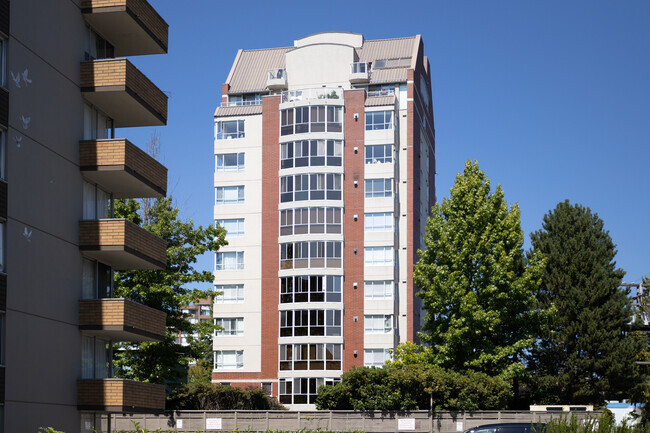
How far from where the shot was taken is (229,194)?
82000 millimetres

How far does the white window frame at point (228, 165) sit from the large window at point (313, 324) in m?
14.0

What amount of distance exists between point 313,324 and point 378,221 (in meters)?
10.3

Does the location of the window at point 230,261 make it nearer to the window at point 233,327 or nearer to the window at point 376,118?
the window at point 233,327

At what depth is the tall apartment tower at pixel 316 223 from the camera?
251 feet

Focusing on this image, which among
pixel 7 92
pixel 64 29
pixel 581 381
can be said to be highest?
pixel 64 29

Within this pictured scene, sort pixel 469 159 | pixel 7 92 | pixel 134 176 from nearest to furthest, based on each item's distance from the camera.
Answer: pixel 7 92, pixel 134 176, pixel 469 159

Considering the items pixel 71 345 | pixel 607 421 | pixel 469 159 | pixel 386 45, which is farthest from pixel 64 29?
pixel 386 45

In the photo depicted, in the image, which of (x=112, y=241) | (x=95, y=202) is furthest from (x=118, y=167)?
(x=112, y=241)

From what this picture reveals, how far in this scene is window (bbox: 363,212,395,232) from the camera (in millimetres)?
78688

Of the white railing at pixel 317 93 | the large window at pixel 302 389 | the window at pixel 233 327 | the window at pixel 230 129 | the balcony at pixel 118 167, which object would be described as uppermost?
the white railing at pixel 317 93

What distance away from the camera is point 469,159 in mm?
55844

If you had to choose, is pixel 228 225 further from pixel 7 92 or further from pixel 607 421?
pixel 607 421

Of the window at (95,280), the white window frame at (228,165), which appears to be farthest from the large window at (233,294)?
the window at (95,280)

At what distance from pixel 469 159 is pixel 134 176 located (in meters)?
27.5
